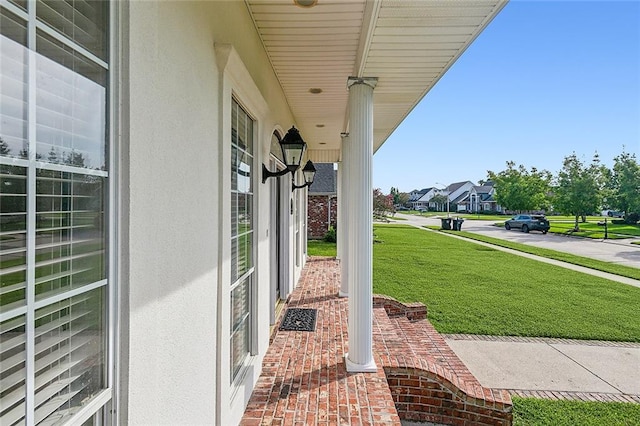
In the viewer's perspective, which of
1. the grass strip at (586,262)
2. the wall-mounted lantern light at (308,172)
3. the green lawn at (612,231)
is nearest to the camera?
the wall-mounted lantern light at (308,172)

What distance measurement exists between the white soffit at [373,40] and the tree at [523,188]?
39979mm

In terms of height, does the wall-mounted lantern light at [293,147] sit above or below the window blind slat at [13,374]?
above

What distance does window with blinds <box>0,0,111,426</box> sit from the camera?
86cm

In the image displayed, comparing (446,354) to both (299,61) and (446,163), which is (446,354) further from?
(446,163)

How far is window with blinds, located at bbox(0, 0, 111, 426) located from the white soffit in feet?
7.15

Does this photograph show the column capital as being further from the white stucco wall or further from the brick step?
the brick step

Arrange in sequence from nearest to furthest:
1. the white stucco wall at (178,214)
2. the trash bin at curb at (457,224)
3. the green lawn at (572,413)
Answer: the white stucco wall at (178,214) < the green lawn at (572,413) < the trash bin at curb at (457,224)

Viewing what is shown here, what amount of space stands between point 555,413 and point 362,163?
3533mm

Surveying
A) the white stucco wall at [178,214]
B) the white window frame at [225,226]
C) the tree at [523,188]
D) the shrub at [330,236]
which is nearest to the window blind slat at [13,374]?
the white stucco wall at [178,214]

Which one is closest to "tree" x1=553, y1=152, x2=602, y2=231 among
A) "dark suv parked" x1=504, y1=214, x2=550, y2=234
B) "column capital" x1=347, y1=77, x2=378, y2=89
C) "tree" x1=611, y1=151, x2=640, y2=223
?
"dark suv parked" x1=504, y1=214, x2=550, y2=234

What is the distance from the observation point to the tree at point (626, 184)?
92.7 feet

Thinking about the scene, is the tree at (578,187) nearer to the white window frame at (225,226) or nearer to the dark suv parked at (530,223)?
the dark suv parked at (530,223)

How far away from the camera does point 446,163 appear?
281 feet

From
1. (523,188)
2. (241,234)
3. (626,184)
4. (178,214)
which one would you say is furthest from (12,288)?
(523,188)
